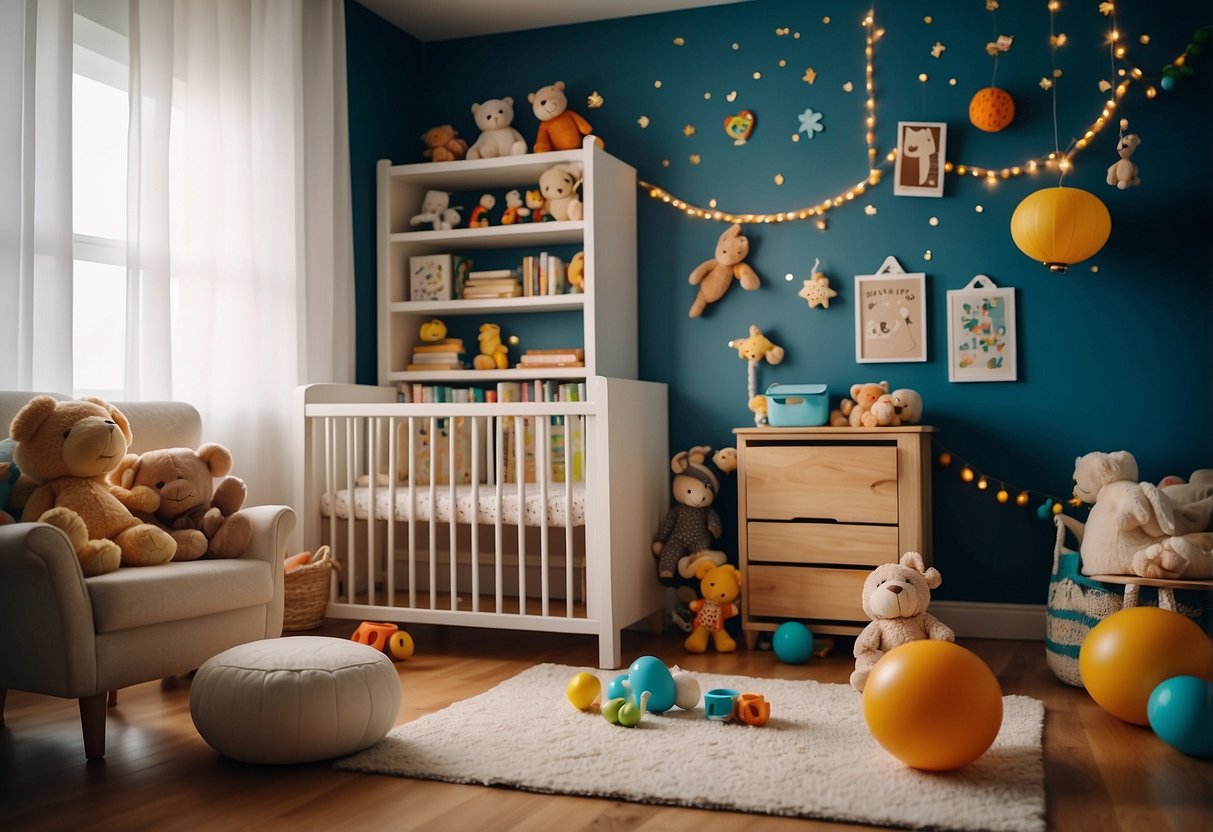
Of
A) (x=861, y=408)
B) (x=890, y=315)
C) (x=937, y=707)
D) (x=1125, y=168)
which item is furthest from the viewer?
(x=890, y=315)

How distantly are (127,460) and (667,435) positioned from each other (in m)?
1.82

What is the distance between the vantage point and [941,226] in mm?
3604

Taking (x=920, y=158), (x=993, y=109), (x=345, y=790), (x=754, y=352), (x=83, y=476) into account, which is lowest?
(x=345, y=790)

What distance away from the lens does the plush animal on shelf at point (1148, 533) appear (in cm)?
272

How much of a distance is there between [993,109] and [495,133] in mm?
1735

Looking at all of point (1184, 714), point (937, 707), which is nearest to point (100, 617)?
point (937, 707)

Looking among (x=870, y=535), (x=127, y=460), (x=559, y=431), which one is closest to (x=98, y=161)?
(x=127, y=460)

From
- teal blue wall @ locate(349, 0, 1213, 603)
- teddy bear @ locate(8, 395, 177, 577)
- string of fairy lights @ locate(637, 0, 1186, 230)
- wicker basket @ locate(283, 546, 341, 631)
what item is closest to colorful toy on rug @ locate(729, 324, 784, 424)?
teal blue wall @ locate(349, 0, 1213, 603)

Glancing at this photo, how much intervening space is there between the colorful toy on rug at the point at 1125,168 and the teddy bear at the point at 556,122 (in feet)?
5.74

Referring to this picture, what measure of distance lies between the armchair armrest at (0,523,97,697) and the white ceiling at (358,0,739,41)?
250cm

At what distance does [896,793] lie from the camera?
2008mm

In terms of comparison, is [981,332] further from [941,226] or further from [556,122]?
[556,122]

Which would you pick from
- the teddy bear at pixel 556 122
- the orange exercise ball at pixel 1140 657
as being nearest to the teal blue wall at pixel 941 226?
the teddy bear at pixel 556 122

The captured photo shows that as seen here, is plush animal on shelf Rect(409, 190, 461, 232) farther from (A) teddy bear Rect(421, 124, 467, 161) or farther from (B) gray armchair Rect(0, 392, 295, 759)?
(B) gray armchair Rect(0, 392, 295, 759)
